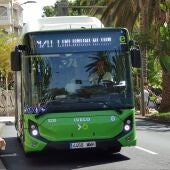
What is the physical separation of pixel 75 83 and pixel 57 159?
2.42 meters

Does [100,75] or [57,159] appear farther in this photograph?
[57,159]

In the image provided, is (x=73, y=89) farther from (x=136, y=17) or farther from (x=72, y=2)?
(x=72, y=2)

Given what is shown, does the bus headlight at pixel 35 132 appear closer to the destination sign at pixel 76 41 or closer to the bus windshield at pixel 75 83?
the bus windshield at pixel 75 83

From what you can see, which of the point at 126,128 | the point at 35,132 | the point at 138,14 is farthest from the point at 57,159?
the point at 138,14

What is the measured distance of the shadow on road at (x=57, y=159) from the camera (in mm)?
13133

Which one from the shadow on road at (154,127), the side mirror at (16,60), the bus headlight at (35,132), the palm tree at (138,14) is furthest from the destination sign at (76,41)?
the palm tree at (138,14)

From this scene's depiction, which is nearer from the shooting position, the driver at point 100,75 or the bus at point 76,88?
the bus at point 76,88

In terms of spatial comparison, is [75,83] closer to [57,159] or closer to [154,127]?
[57,159]

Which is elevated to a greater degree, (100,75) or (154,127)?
(100,75)

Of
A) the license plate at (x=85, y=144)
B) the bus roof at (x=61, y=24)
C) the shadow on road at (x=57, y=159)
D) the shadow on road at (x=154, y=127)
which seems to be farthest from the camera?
the shadow on road at (x=154, y=127)

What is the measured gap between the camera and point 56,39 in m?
13.0

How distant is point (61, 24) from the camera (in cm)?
1397

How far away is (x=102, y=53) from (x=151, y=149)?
12.1 feet

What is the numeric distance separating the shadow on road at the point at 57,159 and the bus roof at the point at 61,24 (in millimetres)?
2771
